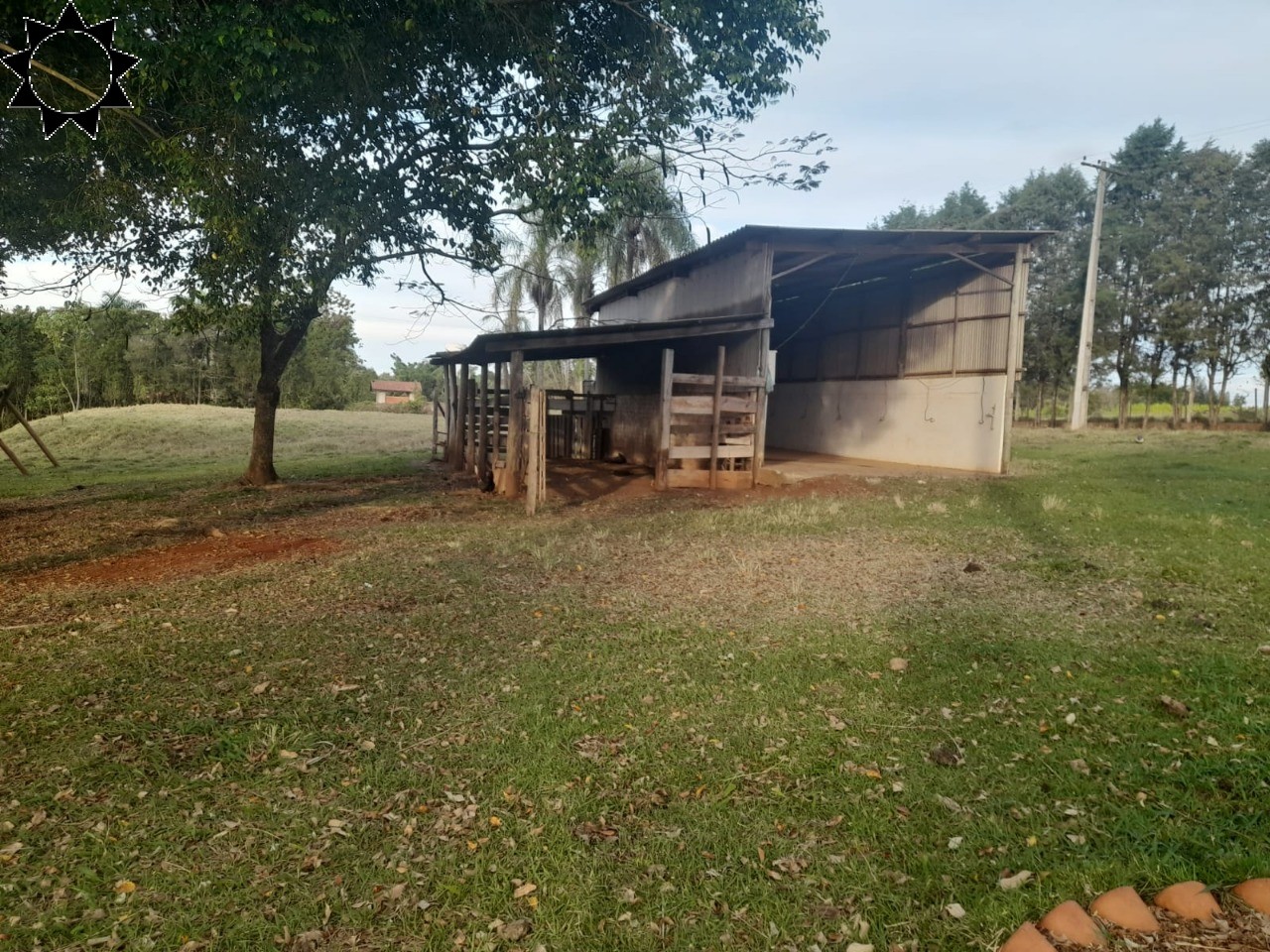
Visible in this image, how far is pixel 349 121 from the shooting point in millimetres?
9234

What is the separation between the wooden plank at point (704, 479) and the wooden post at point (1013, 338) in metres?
6.09

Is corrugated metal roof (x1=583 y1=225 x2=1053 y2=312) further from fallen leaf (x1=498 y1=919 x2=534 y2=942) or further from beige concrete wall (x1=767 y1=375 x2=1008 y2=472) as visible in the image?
fallen leaf (x1=498 y1=919 x2=534 y2=942)

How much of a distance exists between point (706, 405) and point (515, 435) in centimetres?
348

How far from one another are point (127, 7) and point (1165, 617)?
32.2ft

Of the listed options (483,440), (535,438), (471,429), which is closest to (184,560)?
(535,438)

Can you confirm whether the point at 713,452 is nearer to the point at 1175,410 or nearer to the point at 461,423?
the point at 461,423

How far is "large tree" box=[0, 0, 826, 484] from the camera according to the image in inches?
279

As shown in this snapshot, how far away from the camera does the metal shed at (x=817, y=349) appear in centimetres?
1410

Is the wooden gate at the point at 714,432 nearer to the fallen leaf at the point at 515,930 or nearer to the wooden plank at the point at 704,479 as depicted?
the wooden plank at the point at 704,479

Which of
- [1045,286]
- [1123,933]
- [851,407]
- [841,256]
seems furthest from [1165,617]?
[1045,286]

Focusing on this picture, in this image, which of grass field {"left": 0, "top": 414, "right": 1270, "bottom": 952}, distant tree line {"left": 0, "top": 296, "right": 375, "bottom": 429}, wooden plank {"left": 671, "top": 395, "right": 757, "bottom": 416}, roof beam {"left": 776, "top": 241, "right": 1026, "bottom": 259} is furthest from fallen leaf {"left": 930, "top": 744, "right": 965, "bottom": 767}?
distant tree line {"left": 0, "top": 296, "right": 375, "bottom": 429}

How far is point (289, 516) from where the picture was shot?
11359 mm

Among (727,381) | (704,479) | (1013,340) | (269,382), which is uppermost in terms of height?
(1013,340)

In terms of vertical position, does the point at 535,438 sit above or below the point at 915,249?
below
